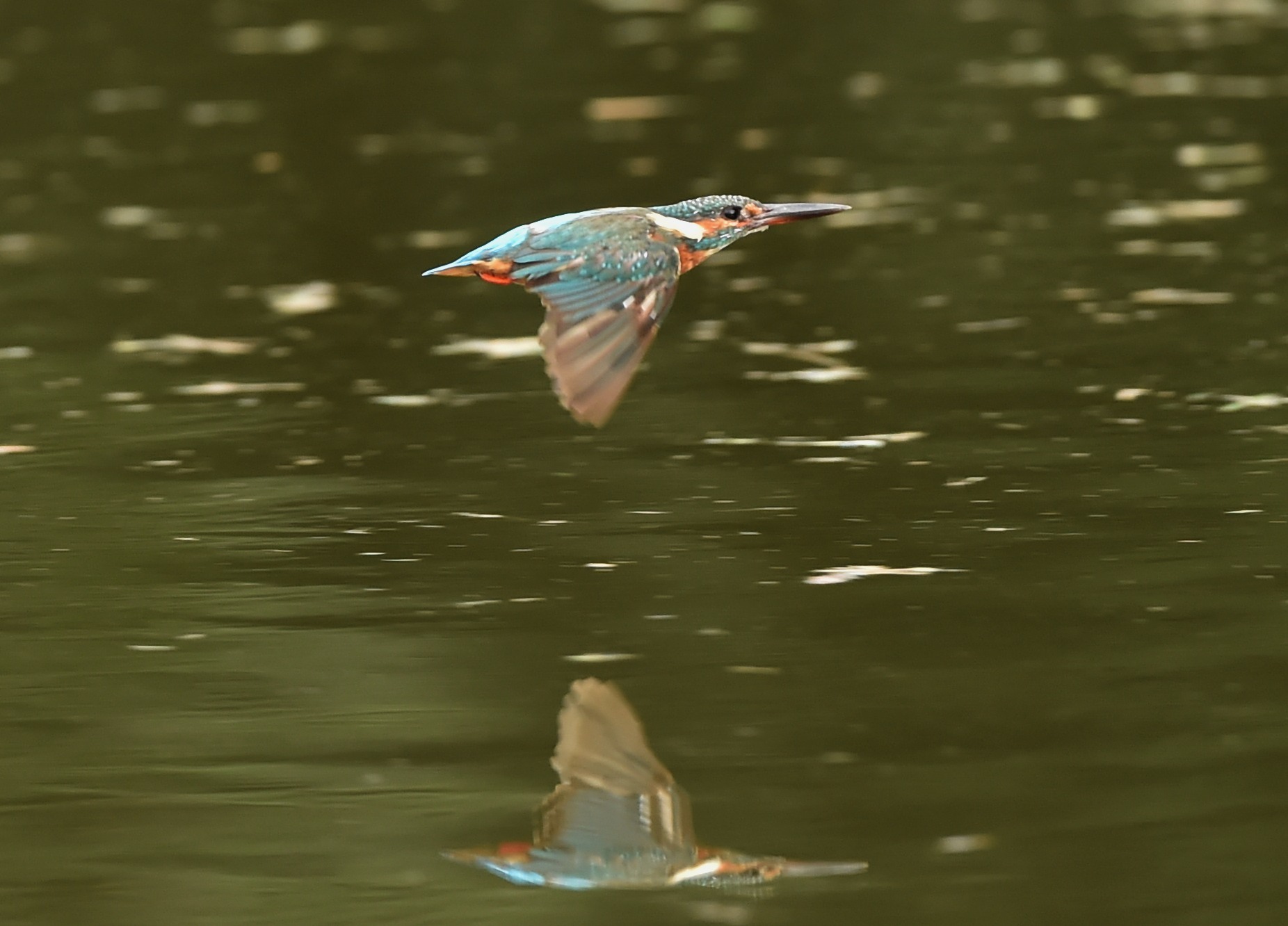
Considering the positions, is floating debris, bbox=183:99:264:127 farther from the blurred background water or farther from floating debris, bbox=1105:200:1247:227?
floating debris, bbox=1105:200:1247:227

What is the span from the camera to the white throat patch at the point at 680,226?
7.46 m

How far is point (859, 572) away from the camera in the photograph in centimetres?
655

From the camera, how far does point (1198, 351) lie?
29.8 feet

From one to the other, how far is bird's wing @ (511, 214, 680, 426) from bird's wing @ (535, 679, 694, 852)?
1.07 meters

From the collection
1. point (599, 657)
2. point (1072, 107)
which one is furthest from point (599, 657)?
point (1072, 107)

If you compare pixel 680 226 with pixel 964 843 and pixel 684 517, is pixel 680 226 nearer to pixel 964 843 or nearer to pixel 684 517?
pixel 684 517

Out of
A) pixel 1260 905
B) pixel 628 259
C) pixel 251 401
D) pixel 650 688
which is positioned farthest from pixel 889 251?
pixel 1260 905

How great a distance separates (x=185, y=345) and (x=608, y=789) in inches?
214

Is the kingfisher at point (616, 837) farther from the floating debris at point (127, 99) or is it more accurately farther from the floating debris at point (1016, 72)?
the floating debris at point (127, 99)

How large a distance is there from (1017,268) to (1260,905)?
673 cm

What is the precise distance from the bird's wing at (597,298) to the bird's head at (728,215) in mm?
328

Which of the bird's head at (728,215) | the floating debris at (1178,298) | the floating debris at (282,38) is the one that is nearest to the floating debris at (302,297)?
the bird's head at (728,215)

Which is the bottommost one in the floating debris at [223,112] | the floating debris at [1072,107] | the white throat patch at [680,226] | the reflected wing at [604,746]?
the reflected wing at [604,746]

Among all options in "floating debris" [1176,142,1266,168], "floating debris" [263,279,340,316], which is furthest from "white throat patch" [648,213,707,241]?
"floating debris" [1176,142,1266,168]
